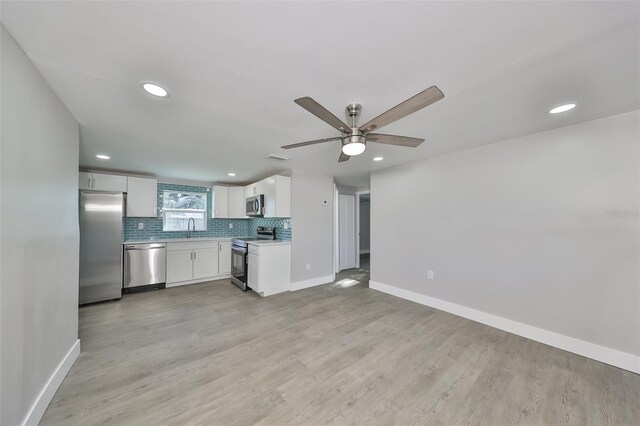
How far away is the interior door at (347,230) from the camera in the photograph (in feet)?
18.8

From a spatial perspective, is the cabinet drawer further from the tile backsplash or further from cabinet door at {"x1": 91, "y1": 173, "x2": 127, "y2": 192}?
cabinet door at {"x1": 91, "y1": 173, "x2": 127, "y2": 192}

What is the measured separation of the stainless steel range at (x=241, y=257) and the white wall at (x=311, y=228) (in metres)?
0.70

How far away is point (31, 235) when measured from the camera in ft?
4.60

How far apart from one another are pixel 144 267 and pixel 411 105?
498 cm

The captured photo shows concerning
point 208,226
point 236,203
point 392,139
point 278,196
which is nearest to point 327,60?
point 392,139

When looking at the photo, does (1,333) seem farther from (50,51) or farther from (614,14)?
(614,14)

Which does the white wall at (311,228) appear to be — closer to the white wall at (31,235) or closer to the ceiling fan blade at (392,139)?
the ceiling fan blade at (392,139)

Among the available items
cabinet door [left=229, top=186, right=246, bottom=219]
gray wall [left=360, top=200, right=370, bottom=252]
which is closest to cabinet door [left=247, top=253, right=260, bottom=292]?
cabinet door [left=229, top=186, right=246, bottom=219]

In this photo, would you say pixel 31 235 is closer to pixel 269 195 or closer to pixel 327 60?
A: pixel 327 60

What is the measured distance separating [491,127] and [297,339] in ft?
10.3

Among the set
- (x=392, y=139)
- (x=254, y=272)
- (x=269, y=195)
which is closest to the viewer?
(x=392, y=139)

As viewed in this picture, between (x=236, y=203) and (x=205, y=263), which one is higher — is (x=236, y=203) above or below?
above

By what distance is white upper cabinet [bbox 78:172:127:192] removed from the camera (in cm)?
384

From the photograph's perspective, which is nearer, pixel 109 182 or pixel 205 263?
pixel 109 182
